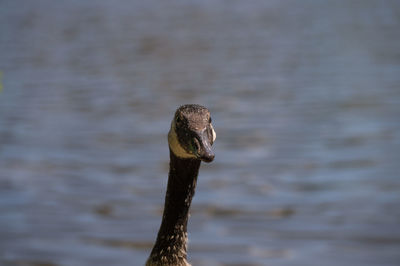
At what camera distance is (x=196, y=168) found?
4145 millimetres

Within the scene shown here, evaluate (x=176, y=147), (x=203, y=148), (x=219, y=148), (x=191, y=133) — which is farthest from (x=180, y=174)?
(x=219, y=148)

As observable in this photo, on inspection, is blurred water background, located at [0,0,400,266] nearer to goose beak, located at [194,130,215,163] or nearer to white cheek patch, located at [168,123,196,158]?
white cheek patch, located at [168,123,196,158]

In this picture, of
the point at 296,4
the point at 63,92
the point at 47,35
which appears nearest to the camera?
the point at 63,92

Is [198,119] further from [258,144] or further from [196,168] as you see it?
[258,144]

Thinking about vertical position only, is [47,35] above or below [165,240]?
above

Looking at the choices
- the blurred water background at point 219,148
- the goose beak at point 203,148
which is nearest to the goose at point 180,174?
the goose beak at point 203,148

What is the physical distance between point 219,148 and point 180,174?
20.4 feet

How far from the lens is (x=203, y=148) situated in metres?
3.47

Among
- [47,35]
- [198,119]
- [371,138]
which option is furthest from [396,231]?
[47,35]

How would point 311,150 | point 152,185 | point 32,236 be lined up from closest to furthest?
point 32,236
point 152,185
point 311,150

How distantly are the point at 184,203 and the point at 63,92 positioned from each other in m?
10.8

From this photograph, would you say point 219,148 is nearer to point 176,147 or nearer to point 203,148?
point 176,147

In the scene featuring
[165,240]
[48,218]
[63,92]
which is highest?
[63,92]

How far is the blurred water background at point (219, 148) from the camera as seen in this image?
7438 millimetres
